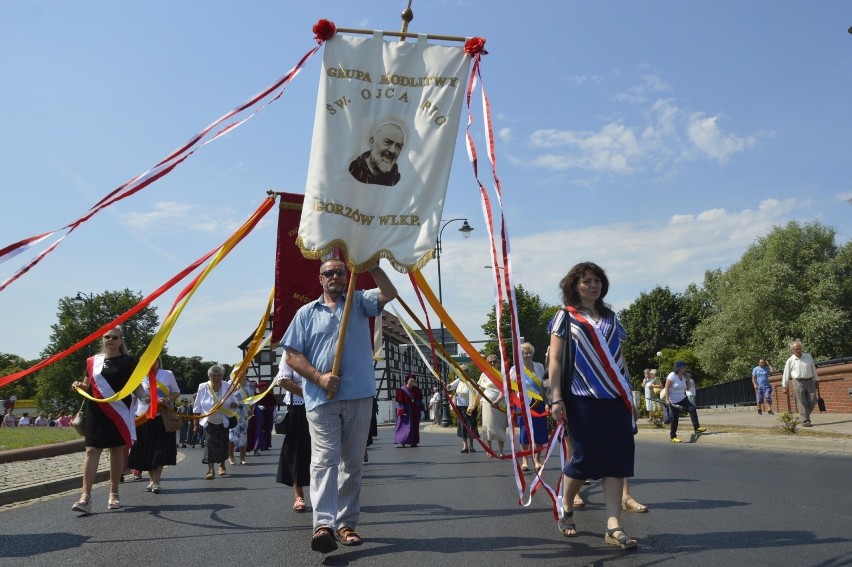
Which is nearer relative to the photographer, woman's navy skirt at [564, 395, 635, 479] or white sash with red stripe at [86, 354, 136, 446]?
woman's navy skirt at [564, 395, 635, 479]

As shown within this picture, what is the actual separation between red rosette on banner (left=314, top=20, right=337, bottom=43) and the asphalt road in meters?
3.61

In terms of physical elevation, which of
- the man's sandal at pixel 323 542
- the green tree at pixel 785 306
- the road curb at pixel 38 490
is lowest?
the man's sandal at pixel 323 542

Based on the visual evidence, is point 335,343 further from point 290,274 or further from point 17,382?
point 17,382

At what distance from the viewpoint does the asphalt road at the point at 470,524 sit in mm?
4703

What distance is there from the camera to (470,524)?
598cm

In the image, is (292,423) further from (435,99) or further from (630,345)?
(630,345)

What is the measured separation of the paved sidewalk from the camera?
9.66 m

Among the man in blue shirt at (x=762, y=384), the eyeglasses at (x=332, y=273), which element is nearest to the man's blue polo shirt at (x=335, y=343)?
the eyeglasses at (x=332, y=273)

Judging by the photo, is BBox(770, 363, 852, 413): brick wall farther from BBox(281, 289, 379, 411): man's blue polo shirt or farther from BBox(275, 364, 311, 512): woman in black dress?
BBox(281, 289, 379, 411): man's blue polo shirt

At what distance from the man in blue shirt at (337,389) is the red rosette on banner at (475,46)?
184cm

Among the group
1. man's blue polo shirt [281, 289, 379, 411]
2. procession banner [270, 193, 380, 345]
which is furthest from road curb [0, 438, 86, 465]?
man's blue polo shirt [281, 289, 379, 411]

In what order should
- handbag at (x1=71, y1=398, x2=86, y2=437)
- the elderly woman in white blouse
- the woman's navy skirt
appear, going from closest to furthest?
1. the woman's navy skirt
2. handbag at (x1=71, y1=398, x2=86, y2=437)
3. the elderly woman in white blouse

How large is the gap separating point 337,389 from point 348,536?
99cm

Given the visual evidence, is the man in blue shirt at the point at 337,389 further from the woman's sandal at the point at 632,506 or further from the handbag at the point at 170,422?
the handbag at the point at 170,422
